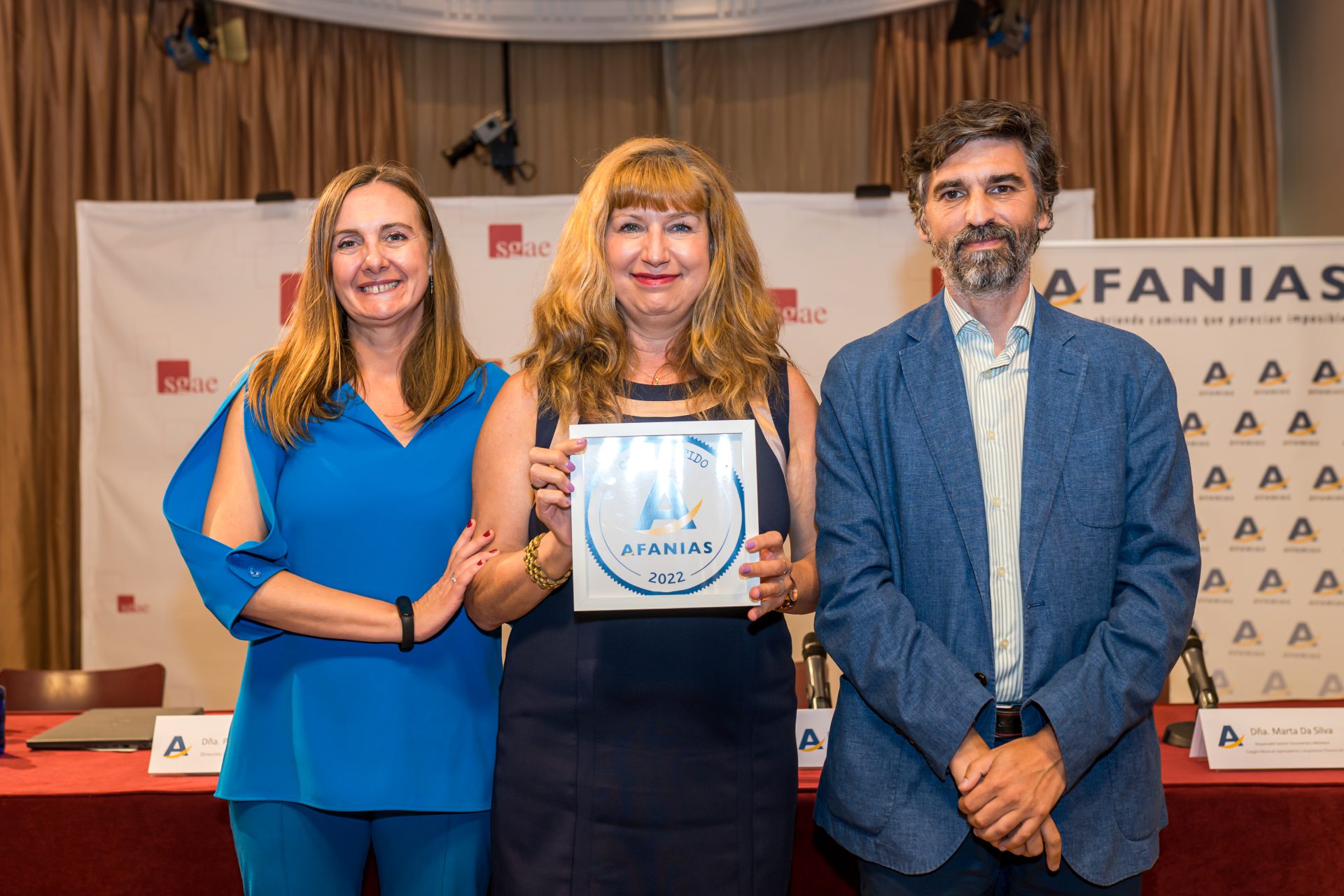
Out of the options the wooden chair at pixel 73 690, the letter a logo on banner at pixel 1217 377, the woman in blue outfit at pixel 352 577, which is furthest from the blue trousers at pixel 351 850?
the letter a logo on banner at pixel 1217 377

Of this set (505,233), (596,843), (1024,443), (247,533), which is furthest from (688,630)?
(505,233)

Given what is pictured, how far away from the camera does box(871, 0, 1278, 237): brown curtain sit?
209 inches

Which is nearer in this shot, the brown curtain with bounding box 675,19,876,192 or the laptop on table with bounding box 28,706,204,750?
the laptop on table with bounding box 28,706,204,750

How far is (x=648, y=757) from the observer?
1759mm

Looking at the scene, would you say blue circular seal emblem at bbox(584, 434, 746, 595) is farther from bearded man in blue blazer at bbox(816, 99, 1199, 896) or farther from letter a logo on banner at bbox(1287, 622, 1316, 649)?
letter a logo on banner at bbox(1287, 622, 1316, 649)

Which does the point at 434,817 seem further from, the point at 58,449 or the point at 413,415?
the point at 58,449

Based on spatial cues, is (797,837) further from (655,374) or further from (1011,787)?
(655,374)

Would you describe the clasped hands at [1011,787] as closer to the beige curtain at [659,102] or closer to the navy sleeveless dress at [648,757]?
the navy sleeveless dress at [648,757]

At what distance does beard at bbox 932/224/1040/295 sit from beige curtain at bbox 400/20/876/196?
4.56 meters

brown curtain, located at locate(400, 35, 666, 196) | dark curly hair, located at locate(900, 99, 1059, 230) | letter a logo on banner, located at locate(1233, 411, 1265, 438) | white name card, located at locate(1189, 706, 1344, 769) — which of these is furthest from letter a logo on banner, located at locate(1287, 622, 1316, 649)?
brown curtain, located at locate(400, 35, 666, 196)

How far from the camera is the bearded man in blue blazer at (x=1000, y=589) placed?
5.38 feet

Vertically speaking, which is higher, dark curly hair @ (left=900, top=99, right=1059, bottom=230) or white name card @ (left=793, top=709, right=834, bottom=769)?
dark curly hair @ (left=900, top=99, right=1059, bottom=230)

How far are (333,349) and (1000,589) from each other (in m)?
1.25

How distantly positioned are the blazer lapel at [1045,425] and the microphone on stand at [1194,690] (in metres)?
0.98
